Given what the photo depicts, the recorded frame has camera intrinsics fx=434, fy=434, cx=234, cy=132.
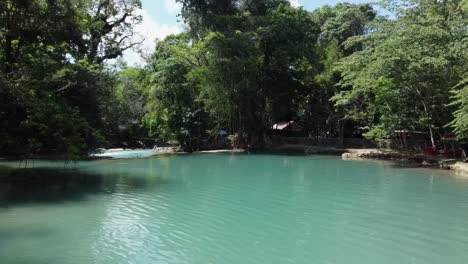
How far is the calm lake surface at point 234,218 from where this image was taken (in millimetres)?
7402

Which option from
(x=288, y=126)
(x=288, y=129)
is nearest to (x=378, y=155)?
(x=288, y=126)

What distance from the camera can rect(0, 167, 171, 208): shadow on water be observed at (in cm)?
1276

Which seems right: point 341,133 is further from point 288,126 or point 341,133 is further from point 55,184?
point 55,184

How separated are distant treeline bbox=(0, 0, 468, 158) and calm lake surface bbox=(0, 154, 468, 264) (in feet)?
9.11

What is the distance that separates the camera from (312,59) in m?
31.6

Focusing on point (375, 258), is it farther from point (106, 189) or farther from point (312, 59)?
point (312, 59)

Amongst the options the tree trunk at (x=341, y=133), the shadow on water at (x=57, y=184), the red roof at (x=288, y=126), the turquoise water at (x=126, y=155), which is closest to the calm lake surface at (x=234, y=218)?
the shadow on water at (x=57, y=184)

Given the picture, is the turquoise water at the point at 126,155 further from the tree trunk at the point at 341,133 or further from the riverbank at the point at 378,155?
the tree trunk at the point at 341,133

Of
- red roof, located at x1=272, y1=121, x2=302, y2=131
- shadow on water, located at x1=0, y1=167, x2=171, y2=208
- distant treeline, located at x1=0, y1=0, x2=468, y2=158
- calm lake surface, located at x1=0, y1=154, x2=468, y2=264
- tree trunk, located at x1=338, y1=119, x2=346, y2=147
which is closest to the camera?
Answer: calm lake surface, located at x1=0, y1=154, x2=468, y2=264

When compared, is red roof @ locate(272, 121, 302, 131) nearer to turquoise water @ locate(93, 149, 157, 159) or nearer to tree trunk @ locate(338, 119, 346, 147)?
tree trunk @ locate(338, 119, 346, 147)

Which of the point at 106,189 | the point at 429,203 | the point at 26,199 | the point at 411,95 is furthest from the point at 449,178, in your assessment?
the point at 26,199

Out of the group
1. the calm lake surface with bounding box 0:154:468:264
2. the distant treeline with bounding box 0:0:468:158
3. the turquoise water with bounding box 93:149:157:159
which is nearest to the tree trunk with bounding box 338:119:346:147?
the distant treeline with bounding box 0:0:468:158

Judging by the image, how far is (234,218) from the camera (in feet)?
33.1

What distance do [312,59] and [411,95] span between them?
9.79 meters
